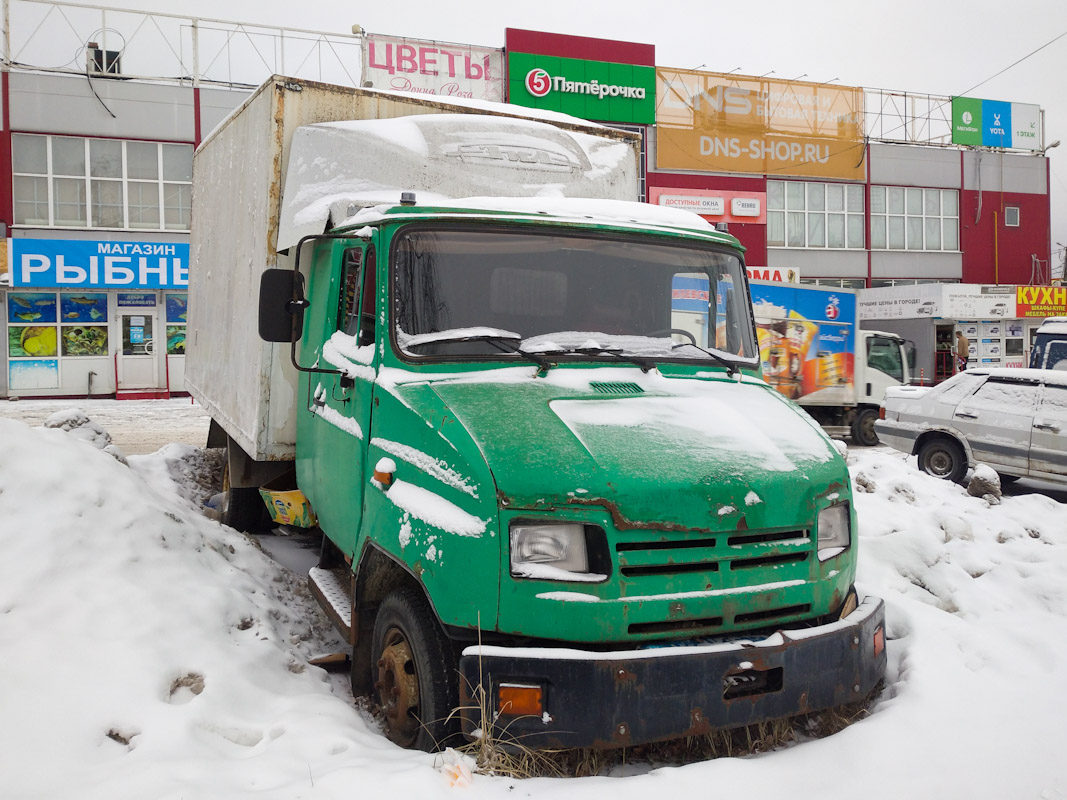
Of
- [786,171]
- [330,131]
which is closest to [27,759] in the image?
[330,131]

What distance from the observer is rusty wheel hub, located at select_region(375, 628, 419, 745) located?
11.5ft

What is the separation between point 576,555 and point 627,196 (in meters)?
3.86

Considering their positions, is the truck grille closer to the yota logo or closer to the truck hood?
the truck hood

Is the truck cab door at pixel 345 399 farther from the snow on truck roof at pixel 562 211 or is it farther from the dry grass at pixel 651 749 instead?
the dry grass at pixel 651 749

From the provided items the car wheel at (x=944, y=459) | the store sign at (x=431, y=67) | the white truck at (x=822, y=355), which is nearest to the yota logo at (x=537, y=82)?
the store sign at (x=431, y=67)

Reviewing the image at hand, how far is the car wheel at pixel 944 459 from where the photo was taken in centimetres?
→ 1228

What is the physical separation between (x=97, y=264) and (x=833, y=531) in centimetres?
2541

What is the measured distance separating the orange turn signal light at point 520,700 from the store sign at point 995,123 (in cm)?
3873

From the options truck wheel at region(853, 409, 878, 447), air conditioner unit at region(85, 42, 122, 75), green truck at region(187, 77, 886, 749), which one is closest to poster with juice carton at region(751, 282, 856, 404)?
truck wheel at region(853, 409, 878, 447)

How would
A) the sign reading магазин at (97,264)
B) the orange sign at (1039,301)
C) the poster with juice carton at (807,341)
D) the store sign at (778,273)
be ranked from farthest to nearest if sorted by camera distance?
1. the orange sign at (1039,301)
2. the store sign at (778,273)
3. the sign reading магазин at (97,264)
4. the poster with juice carton at (807,341)

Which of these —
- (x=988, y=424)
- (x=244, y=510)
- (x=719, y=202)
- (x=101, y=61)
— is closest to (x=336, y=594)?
(x=244, y=510)

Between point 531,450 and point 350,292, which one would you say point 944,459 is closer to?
point 350,292

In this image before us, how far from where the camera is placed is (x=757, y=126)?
32.5 metres

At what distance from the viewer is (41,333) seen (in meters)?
24.5
